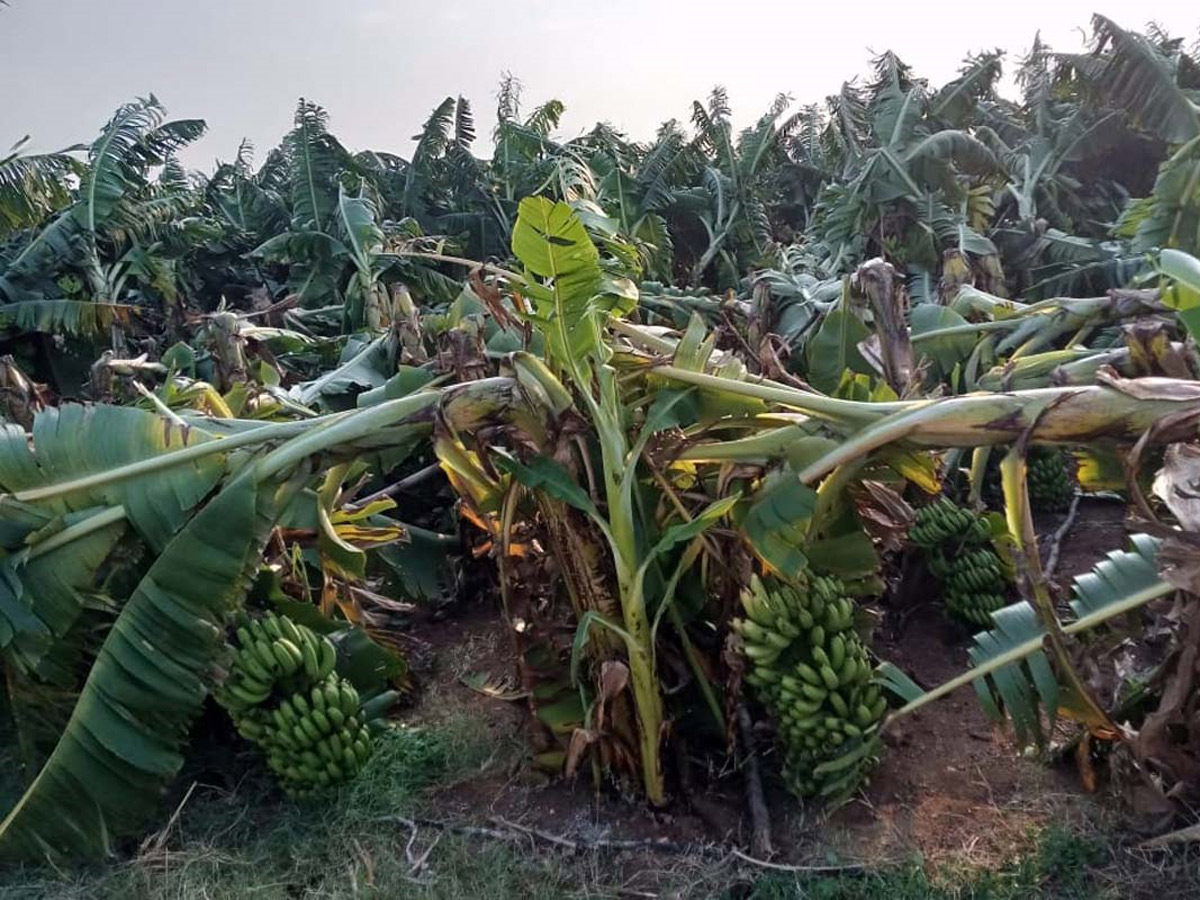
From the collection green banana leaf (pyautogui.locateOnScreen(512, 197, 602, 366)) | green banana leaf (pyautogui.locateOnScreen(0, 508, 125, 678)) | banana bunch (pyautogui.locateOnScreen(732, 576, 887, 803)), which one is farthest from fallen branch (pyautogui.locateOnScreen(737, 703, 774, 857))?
green banana leaf (pyautogui.locateOnScreen(0, 508, 125, 678))

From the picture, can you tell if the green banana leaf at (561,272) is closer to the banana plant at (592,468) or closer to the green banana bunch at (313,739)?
the banana plant at (592,468)

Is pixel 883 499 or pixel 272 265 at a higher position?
pixel 272 265

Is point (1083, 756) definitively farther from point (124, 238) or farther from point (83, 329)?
point (124, 238)

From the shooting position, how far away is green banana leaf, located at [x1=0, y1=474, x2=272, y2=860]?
2.40 metres

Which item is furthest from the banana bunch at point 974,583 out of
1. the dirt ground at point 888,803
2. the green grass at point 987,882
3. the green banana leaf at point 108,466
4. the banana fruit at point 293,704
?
A: the green banana leaf at point 108,466

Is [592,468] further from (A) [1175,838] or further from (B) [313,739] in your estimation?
(A) [1175,838]

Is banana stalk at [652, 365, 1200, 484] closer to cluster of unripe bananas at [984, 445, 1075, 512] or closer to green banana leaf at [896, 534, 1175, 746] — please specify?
green banana leaf at [896, 534, 1175, 746]

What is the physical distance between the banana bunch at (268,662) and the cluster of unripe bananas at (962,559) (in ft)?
7.63

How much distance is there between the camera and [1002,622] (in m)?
2.38

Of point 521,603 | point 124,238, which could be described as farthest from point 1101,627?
point 124,238

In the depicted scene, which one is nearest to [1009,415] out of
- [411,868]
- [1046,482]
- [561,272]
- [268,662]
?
[561,272]

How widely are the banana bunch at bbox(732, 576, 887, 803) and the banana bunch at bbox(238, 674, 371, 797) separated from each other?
1401mm

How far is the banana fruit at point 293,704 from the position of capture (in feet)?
9.13

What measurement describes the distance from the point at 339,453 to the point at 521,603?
0.78 meters
